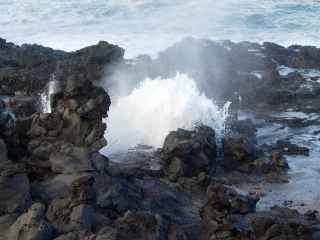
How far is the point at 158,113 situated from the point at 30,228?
9.05 m

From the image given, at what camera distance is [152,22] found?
37.2 metres

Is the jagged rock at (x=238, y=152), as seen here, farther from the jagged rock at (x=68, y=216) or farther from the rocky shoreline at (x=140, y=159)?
the jagged rock at (x=68, y=216)

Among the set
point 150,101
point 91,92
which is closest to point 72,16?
point 150,101

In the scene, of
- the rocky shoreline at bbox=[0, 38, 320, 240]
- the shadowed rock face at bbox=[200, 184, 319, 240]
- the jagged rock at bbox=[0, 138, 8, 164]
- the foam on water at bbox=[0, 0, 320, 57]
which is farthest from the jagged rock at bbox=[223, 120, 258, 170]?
the foam on water at bbox=[0, 0, 320, 57]

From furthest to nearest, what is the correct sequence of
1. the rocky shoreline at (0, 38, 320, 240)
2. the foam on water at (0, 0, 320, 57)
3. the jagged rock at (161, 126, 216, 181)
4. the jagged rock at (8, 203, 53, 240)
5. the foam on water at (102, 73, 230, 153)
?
the foam on water at (0, 0, 320, 57)
the foam on water at (102, 73, 230, 153)
the jagged rock at (161, 126, 216, 181)
the rocky shoreline at (0, 38, 320, 240)
the jagged rock at (8, 203, 53, 240)

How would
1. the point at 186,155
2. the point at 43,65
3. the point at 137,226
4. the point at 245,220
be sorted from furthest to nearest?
the point at 43,65 → the point at 186,155 → the point at 245,220 → the point at 137,226

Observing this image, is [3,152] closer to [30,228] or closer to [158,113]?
[30,228]

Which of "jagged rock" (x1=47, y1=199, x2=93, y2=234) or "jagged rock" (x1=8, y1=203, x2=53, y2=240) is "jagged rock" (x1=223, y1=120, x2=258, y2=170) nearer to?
"jagged rock" (x1=47, y1=199, x2=93, y2=234)

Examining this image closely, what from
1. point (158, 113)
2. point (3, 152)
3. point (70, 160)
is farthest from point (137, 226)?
point (158, 113)

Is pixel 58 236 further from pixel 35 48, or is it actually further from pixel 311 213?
pixel 35 48

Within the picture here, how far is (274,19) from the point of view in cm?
3594

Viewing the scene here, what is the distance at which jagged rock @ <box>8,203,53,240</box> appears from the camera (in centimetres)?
914

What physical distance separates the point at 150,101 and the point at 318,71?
297 inches

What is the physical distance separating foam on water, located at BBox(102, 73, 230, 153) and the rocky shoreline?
28.5 inches
